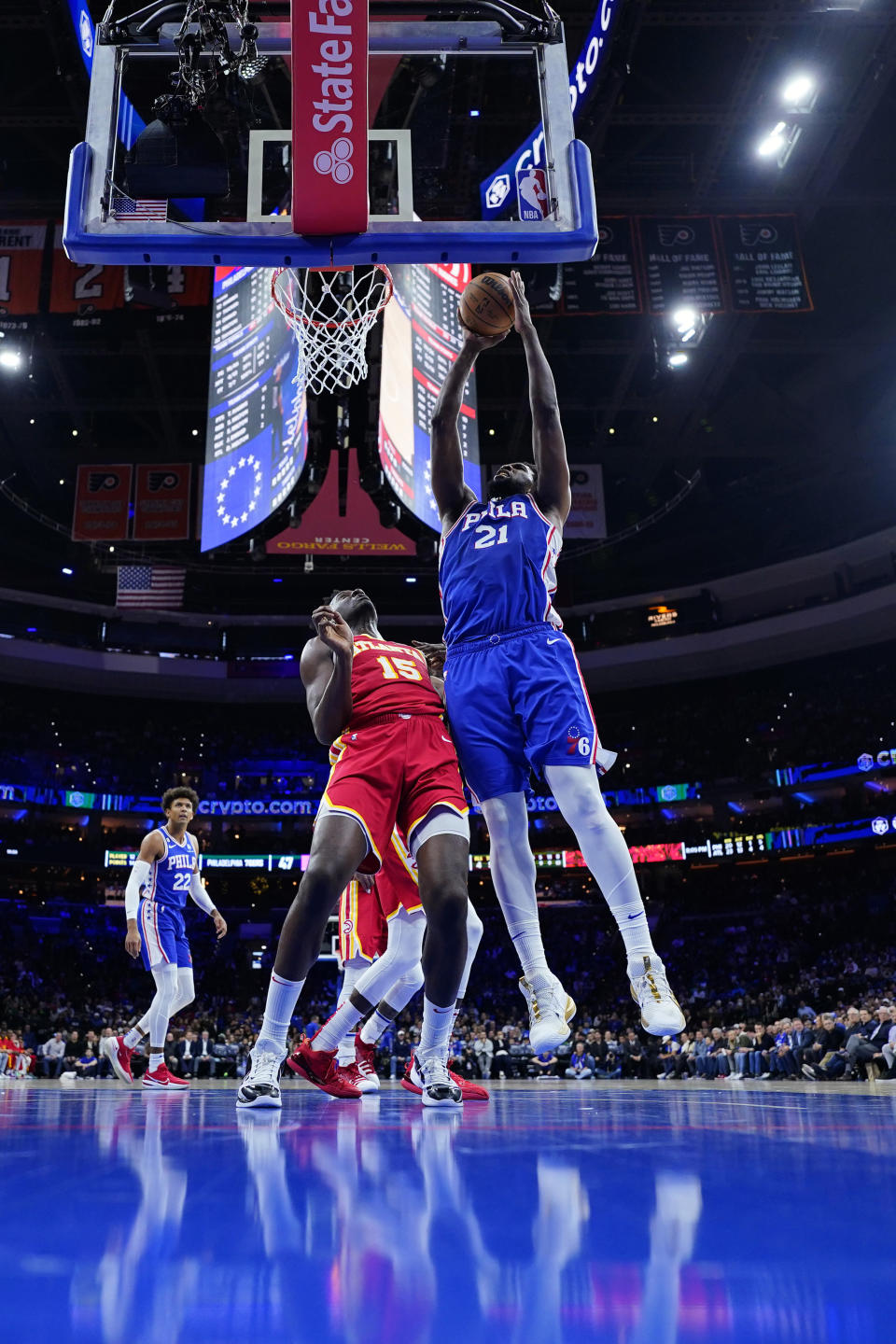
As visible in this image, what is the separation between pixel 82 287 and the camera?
11.9m

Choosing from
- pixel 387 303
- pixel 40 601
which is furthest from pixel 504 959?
pixel 387 303

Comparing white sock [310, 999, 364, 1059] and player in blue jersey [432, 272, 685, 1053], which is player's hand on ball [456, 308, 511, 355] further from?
white sock [310, 999, 364, 1059]

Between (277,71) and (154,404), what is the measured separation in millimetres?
7984

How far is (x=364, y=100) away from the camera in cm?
444

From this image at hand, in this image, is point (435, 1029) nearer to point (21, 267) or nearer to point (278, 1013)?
point (278, 1013)

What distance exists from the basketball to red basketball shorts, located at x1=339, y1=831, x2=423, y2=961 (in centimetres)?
222

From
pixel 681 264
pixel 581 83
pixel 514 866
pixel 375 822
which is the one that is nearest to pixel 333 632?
pixel 375 822

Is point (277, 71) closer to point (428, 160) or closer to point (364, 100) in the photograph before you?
point (428, 160)

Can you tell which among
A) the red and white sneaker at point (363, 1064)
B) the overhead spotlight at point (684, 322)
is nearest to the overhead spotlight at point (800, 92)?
the overhead spotlight at point (684, 322)

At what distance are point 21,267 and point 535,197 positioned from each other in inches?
372

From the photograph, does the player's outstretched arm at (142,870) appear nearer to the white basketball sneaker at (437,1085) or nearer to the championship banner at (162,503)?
the white basketball sneaker at (437,1085)

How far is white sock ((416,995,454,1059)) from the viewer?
3.60 metres

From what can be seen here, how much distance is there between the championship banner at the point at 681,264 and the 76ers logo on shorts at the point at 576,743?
29.5 ft

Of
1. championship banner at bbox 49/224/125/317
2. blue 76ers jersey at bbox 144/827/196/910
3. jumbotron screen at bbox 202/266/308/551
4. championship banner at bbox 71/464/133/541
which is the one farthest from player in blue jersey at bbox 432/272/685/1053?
championship banner at bbox 71/464/133/541
